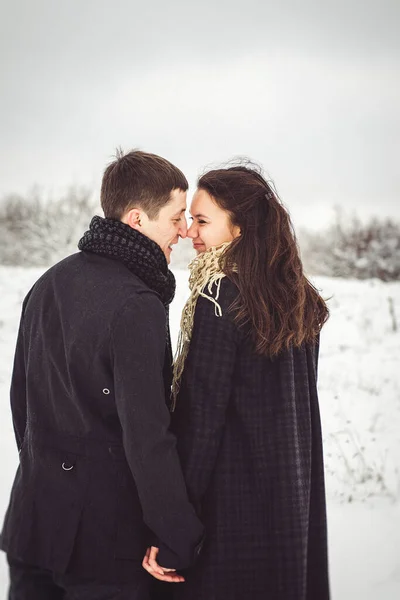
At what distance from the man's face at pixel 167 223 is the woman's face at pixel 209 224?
3.3 inches

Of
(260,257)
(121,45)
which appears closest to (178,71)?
(121,45)

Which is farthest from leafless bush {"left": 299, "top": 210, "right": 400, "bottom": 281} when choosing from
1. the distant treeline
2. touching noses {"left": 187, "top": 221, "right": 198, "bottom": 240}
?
touching noses {"left": 187, "top": 221, "right": 198, "bottom": 240}

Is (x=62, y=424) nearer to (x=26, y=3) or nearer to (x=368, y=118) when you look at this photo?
(x=26, y=3)

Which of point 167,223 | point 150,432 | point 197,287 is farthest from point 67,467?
point 167,223

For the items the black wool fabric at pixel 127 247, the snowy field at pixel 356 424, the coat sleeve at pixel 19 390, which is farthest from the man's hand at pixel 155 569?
the snowy field at pixel 356 424

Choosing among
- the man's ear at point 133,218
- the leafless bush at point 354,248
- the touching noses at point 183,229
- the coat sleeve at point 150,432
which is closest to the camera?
the coat sleeve at point 150,432

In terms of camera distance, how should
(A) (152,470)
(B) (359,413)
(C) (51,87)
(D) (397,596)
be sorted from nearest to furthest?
1. (A) (152,470)
2. (D) (397,596)
3. (B) (359,413)
4. (C) (51,87)

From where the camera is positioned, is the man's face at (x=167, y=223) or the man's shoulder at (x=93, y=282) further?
the man's face at (x=167, y=223)

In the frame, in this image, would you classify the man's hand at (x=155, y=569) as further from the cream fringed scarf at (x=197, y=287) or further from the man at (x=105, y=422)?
the cream fringed scarf at (x=197, y=287)

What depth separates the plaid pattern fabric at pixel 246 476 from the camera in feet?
5.41

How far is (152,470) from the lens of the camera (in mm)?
1496

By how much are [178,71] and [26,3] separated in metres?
1.19

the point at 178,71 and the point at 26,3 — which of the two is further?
the point at 178,71

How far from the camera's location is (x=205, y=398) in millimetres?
1618
